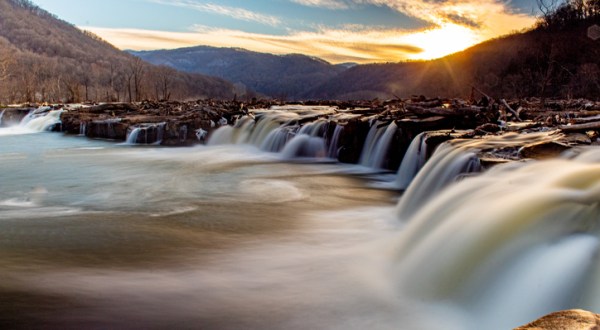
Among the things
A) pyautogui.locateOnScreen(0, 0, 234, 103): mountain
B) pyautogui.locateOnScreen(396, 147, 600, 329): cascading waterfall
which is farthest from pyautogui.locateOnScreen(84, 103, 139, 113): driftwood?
pyautogui.locateOnScreen(0, 0, 234, 103): mountain

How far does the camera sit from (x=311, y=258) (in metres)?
6.36

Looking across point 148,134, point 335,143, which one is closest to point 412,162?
point 335,143

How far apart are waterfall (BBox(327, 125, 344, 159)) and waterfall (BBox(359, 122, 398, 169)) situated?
133 cm

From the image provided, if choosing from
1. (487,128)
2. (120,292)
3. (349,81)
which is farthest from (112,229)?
(349,81)

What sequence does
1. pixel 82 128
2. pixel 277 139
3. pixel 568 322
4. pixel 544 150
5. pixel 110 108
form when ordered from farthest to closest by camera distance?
1. pixel 110 108
2. pixel 82 128
3. pixel 277 139
4. pixel 544 150
5. pixel 568 322

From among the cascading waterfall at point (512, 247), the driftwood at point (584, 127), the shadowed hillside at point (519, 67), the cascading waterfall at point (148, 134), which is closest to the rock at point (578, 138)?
the driftwood at point (584, 127)

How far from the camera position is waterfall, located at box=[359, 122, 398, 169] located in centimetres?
1398

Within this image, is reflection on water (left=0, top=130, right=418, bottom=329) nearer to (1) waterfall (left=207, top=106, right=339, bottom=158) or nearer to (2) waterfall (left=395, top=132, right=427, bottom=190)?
(2) waterfall (left=395, top=132, right=427, bottom=190)

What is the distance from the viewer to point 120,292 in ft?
16.3

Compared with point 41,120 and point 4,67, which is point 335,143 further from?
point 4,67

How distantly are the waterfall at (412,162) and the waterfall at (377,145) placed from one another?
5.06ft

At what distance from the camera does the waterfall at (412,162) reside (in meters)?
11.7

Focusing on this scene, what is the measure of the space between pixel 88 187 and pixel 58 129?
20.7m

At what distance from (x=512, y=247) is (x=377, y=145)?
10116 mm
